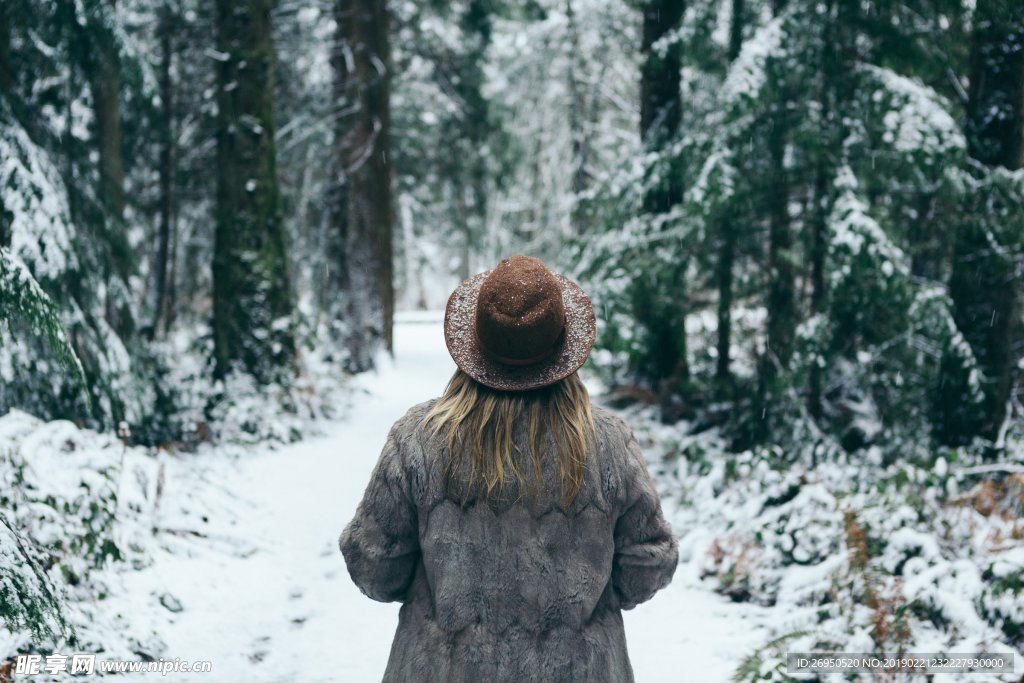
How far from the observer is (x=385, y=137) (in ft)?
49.5

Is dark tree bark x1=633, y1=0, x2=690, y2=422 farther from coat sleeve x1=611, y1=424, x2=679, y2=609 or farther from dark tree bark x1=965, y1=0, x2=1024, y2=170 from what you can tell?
coat sleeve x1=611, y1=424, x2=679, y2=609

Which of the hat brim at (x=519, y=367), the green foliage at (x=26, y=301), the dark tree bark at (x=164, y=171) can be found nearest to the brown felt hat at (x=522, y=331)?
the hat brim at (x=519, y=367)

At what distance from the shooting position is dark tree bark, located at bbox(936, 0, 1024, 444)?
719 centimetres

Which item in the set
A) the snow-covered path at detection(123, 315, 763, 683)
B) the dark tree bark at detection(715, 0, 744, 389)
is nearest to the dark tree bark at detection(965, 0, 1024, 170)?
the dark tree bark at detection(715, 0, 744, 389)

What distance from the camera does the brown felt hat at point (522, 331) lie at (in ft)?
7.14

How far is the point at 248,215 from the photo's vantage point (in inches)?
412

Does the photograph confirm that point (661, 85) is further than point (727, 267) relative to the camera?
Yes

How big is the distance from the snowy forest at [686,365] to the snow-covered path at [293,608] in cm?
3

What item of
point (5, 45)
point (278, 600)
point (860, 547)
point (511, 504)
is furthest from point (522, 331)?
point (5, 45)

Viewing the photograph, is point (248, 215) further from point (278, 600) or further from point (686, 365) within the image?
point (686, 365)

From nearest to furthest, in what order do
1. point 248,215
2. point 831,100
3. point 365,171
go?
1. point 831,100
2. point 248,215
3. point 365,171

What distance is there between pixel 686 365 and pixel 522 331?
34.1 feet

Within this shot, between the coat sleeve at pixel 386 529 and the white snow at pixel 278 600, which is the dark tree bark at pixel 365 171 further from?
the coat sleeve at pixel 386 529

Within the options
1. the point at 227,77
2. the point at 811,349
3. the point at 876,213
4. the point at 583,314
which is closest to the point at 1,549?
the point at 583,314
